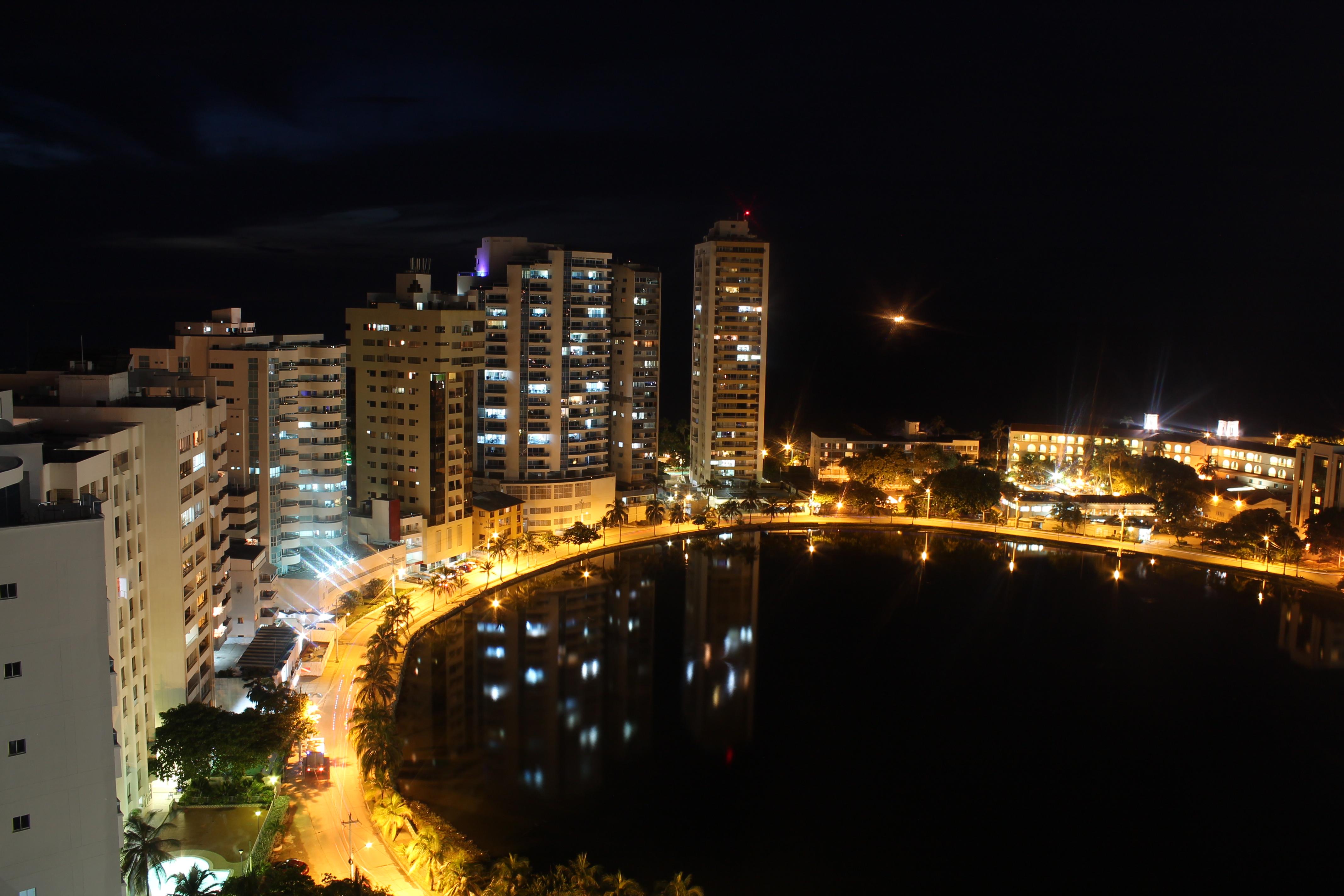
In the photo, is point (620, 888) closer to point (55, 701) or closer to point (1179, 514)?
point (55, 701)

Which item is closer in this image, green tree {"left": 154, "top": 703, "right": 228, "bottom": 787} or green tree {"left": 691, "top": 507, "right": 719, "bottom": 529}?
green tree {"left": 154, "top": 703, "right": 228, "bottom": 787}

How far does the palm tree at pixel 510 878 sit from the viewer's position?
37.5 feet

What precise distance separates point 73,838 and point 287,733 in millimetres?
6019

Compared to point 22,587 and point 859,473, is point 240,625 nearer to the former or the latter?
point 22,587

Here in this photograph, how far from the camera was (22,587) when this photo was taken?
8656 millimetres

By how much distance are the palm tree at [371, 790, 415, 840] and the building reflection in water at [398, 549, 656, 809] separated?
1.28 meters

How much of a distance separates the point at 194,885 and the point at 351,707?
7.21m

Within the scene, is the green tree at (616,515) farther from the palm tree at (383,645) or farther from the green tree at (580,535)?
the palm tree at (383,645)

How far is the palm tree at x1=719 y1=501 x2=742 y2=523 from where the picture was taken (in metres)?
35.8

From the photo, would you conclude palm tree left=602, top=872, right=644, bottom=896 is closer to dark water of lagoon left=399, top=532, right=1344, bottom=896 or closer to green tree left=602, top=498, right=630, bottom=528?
dark water of lagoon left=399, top=532, right=1344, bottom=896

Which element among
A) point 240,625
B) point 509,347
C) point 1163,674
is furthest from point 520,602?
point 1163,674

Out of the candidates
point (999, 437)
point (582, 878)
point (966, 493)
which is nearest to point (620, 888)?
point (582, 878)

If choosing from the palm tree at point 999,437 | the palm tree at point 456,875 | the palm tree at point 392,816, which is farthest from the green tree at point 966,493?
the palm tree at point 456,875

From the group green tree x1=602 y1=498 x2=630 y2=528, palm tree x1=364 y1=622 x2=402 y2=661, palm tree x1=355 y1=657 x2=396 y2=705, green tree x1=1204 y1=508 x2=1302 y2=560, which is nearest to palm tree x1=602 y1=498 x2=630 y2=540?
green tree x1=602 y1=498 x2=630 y2=528
